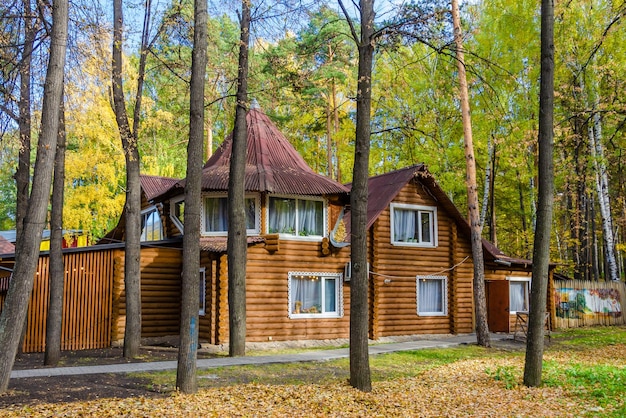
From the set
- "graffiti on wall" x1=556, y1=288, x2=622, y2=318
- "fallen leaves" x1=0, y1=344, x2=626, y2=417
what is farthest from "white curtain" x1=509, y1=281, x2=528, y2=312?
"fallen leaves" x1=0, y1=344, x2=626, y2=417

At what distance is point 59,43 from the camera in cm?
954

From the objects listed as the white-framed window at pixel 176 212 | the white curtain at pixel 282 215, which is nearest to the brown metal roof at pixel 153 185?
the white-framed window at pixel 176 212

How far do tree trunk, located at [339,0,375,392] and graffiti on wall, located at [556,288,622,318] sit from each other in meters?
18.4

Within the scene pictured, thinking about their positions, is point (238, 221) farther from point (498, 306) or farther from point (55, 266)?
point (498, 306)

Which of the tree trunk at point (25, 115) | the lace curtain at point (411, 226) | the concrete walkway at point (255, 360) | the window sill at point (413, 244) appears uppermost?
the tree trunk at point (25, 115)

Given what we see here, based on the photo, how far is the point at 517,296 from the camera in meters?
24.5

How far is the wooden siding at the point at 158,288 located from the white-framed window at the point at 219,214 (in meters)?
1.50

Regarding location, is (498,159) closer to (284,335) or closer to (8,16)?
(284,335)

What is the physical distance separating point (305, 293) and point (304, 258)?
3.87 feet

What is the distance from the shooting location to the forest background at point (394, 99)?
1227cm

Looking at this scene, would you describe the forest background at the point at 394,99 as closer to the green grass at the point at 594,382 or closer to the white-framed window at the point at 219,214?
the white-framed window at the point at 219,214

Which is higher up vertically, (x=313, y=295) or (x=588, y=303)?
(x=313, y=295)

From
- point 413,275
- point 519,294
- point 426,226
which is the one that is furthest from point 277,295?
point 519,294

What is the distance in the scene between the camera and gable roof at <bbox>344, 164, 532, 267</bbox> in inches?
816
